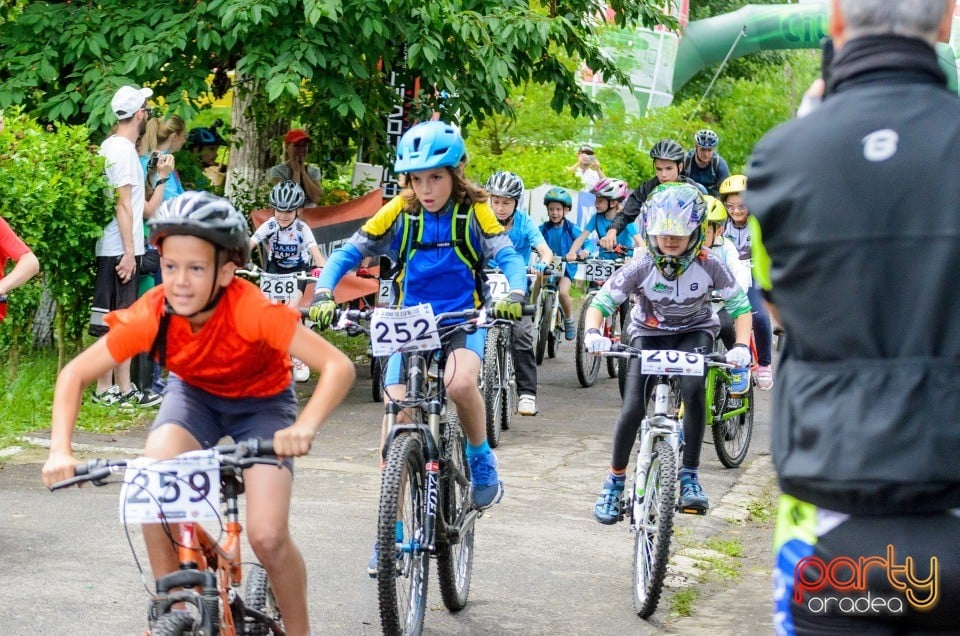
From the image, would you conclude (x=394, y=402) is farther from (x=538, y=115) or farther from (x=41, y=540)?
(x=538, y=115)

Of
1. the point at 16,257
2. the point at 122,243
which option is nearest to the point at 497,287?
the point at 16,257

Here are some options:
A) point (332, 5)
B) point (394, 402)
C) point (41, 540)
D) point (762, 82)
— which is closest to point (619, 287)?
point (394, 402)

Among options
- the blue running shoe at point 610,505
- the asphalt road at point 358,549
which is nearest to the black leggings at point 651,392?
the blue running shoe at point 610,505

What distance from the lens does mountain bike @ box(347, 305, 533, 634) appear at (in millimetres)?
5469

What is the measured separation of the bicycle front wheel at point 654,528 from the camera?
20.8 feet

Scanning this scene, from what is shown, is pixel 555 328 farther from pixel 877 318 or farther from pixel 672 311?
pixel 877 318

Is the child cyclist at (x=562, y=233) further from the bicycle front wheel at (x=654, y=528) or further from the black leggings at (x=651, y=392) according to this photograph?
the bicycle front wheel at (x=654, y=528)

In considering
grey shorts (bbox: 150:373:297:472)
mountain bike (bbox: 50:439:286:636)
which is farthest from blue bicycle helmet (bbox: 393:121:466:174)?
mountain bike (bbox: 50:439:286:636)

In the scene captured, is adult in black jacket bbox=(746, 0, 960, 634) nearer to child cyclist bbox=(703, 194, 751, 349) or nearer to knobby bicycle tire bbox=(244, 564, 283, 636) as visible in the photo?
knobby bicycle tire bbox=(244, 564, 283, 636)

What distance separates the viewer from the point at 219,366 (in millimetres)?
4625

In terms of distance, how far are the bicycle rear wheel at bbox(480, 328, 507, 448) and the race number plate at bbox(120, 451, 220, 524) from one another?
6320mm

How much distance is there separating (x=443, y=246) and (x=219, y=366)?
2.17m

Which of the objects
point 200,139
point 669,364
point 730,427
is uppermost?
point 200,139

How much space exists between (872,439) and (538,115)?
25741 millimetres
